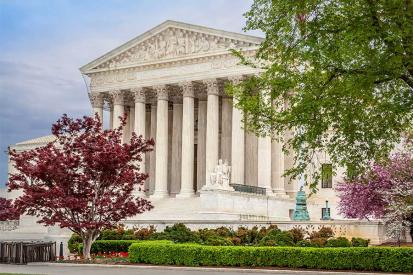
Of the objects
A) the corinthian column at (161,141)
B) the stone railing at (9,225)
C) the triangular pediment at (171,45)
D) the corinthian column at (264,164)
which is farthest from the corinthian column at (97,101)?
the corinthian column at (264,164)

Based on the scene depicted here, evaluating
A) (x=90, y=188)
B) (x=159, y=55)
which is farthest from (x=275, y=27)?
(x=159, y=55)

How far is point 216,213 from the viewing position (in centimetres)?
4953

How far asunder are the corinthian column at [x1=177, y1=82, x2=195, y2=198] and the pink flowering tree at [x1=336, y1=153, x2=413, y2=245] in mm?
18156

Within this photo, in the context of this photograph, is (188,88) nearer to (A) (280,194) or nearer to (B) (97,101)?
(B) (97,101)

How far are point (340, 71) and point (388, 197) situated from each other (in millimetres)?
23620

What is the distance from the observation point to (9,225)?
2420 inches

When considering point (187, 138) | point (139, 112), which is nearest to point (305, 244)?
point (187, 138)

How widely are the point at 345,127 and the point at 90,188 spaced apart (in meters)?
14.5

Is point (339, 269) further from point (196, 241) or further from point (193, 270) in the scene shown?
point (196, 241)

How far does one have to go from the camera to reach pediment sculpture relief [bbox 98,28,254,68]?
200ft

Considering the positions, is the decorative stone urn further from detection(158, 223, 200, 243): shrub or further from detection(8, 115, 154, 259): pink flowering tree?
detection(8, 115, 154, 259): pink flowering tree

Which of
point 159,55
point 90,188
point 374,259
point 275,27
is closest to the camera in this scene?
point 275,27

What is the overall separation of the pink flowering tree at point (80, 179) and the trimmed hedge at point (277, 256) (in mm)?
2529

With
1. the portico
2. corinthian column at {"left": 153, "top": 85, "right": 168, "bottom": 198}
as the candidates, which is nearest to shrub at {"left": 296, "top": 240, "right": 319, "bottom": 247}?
the portico
